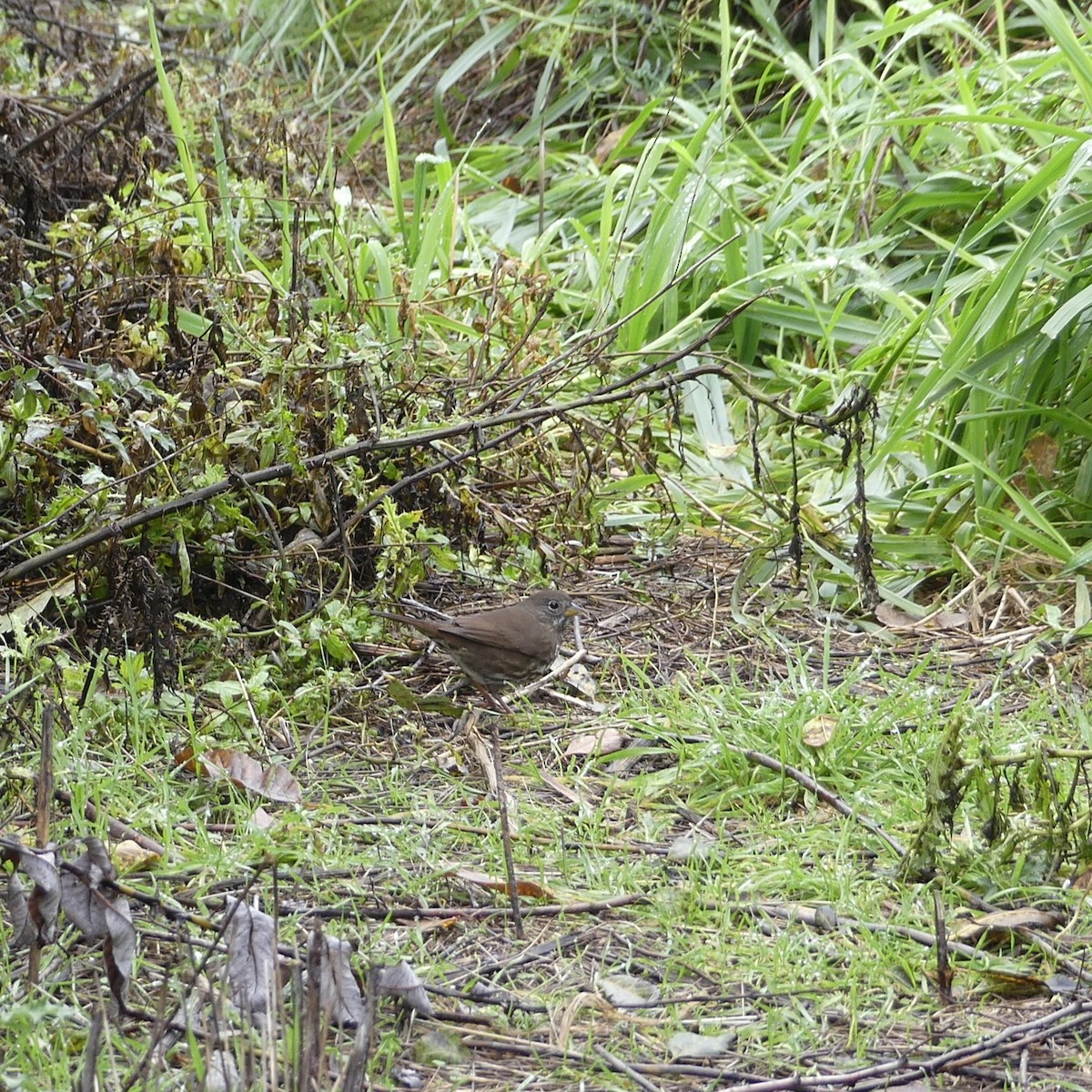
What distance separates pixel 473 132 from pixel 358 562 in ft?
14.3

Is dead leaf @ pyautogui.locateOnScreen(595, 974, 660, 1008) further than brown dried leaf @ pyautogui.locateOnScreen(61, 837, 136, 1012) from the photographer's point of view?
Yes

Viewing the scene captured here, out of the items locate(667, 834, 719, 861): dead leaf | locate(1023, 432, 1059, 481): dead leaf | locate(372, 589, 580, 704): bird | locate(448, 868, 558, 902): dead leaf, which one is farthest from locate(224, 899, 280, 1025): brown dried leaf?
locate(1023, 432, 1059, 481): dead leaf

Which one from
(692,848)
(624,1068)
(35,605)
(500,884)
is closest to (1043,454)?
(692,848)

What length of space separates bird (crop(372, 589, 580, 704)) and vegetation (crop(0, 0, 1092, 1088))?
119 mm

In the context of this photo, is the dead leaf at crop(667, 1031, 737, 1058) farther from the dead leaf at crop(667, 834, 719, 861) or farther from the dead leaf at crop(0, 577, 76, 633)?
the dead leaf at crop(0, 577, 76, 633)

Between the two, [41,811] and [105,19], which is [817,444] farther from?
[105,19]

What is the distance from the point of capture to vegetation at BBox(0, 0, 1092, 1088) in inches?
102

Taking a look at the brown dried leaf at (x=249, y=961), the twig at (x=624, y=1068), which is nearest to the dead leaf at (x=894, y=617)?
the twig at (x=624, y=1068)

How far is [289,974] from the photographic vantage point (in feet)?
8.32

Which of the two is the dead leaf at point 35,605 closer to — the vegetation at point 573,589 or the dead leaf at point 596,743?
the vegetation at point 573,589

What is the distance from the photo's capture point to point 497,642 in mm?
3887

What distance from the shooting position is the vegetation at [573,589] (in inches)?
102

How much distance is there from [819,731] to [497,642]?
2.89ft

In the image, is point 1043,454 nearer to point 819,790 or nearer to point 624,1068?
point 819,790
